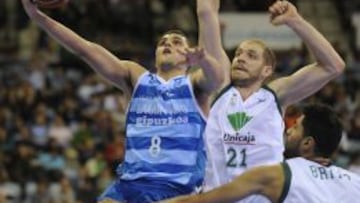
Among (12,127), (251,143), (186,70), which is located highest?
(186,70)

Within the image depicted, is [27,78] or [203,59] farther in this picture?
[27,78]

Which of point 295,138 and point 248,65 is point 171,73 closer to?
point 248,65

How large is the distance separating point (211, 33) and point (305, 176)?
1822 mm

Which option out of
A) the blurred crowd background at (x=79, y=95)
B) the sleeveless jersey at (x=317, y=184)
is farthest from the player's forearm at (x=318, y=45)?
the blurred crowd background at (x=79, y=95)

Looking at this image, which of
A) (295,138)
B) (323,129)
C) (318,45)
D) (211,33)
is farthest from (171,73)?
(323,129)

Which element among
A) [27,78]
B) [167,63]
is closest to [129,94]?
[167,63]

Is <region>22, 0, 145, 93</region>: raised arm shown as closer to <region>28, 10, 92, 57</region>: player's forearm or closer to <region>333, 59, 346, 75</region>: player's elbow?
<region>28, 10, 92, 57</region>: player's forearm

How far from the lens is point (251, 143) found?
7.24 m

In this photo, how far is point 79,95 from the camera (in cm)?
1708

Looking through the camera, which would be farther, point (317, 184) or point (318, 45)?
point (318, 45)

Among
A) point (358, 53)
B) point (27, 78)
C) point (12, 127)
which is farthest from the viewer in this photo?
point (358, 53)

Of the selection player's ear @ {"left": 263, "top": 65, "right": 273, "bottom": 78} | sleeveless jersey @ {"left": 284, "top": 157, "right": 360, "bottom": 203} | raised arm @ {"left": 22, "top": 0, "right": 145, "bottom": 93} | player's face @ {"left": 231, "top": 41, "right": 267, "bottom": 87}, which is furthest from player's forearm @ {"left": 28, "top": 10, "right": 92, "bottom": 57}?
sleeveless jersey @ {"left": 284, "top": 157, "right": 360, "bottom": 203}

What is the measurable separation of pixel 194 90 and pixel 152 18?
12.5m

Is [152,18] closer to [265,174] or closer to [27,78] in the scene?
[27,78]
